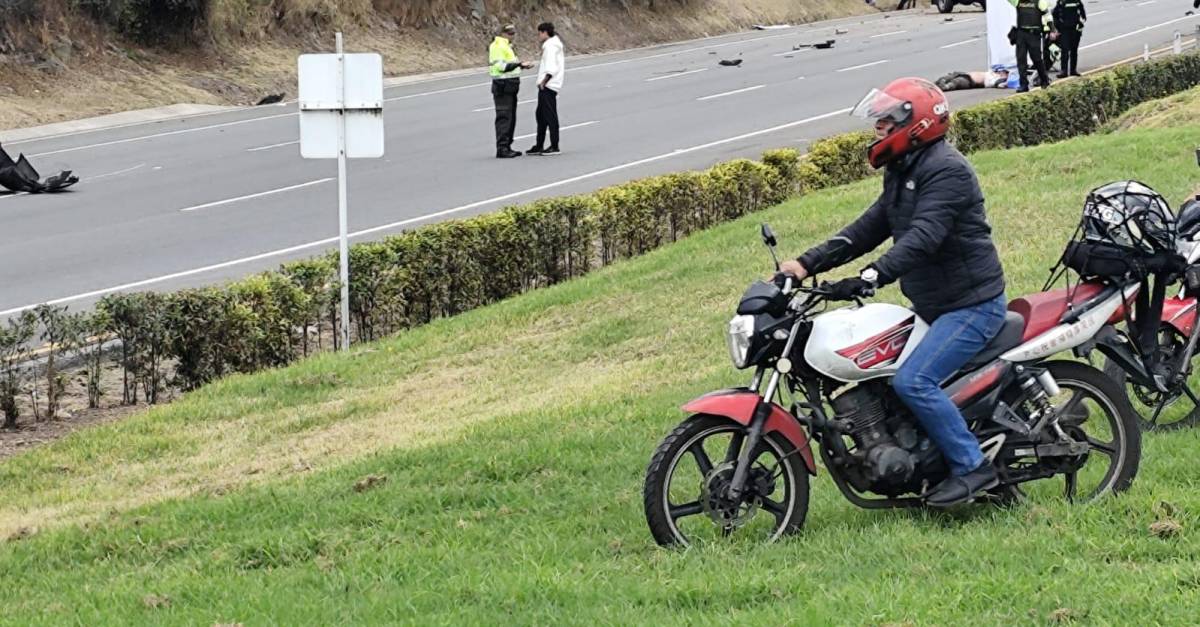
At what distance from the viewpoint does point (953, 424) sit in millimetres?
5848

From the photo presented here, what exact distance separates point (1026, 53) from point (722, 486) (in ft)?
70.3

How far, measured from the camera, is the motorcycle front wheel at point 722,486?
587cm

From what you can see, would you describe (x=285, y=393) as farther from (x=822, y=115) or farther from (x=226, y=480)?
(x=822, y=115)

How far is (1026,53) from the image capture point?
84.8ft

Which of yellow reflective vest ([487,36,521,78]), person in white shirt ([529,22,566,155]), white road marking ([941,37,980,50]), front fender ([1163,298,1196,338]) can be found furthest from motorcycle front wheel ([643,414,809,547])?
white road marking ([941,37,980,50])

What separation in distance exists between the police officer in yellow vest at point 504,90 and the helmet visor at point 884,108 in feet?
51.9

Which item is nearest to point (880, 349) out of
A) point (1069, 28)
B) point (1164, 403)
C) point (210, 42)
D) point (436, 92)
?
point (1164, 403)

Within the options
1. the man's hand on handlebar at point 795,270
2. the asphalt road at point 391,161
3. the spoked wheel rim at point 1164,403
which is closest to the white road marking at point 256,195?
the asphalt road at point 391,161

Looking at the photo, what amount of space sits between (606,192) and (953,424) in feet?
29.9

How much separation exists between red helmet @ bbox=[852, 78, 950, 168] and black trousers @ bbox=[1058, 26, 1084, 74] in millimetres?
22800

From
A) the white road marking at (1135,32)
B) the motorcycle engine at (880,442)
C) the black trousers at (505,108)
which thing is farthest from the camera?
the white road marking at (1135,32)

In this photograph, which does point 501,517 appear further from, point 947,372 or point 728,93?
point 728,93

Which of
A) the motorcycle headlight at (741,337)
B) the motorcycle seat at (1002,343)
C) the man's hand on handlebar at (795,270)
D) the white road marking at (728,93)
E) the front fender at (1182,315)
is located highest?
the man's hand on handlebar at (795,270)

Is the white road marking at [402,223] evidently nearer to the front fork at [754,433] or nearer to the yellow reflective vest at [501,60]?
the yellow reflective vest at [501,60]
